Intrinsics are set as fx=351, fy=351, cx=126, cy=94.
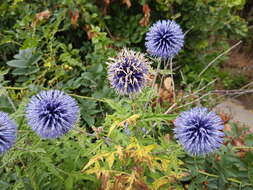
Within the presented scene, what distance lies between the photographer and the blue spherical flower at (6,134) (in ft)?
3.39

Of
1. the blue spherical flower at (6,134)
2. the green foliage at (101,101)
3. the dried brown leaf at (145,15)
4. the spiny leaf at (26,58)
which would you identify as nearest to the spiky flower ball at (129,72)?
the green foliage at (101,101)

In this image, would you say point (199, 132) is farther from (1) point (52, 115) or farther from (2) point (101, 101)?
(2) point (101, 101)

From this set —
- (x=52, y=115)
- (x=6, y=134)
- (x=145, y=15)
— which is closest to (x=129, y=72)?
(x=52, y=115)

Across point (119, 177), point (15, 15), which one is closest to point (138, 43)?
point (15, 15)

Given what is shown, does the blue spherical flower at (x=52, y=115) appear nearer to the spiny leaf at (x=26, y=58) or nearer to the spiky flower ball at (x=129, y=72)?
the spiky flower ball at (x=129, y=72)

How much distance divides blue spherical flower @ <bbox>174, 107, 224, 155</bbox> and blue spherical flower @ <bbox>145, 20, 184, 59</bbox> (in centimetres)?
34

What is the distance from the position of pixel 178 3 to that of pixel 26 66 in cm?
119

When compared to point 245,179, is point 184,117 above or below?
above

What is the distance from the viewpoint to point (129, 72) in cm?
119

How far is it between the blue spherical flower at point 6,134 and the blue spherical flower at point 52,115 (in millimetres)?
66

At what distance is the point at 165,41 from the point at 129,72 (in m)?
0.33

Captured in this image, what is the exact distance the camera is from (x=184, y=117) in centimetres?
119

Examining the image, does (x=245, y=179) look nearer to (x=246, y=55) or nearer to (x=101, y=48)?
(x=101, y=48)

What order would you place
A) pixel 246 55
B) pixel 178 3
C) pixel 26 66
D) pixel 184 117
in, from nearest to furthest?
pixel 184 117 < pixel 26 66 < pixel 178 3 < pixel 246 55
